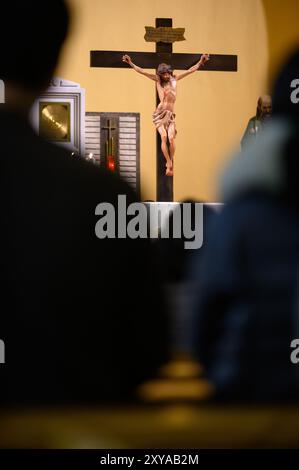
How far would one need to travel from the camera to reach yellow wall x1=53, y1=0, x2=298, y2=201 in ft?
5.28

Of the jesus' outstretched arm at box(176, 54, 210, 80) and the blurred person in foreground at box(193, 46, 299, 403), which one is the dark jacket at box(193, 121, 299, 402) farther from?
the jesus' outstretched arm at box(176, 54, 210, 80)

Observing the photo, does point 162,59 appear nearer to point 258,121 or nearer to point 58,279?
point 258,121

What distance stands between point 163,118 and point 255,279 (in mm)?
491

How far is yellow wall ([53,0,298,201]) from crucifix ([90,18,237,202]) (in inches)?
0.6

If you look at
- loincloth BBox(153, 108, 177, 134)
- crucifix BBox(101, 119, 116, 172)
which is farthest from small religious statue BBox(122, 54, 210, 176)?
crucifix BBox(101, 119, 116, 172)

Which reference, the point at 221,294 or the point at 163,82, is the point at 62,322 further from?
the point at 163,82

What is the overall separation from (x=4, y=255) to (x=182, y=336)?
0.51 metres

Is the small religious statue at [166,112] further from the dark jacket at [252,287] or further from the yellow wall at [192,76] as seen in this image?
the dark jacket at [252,287]

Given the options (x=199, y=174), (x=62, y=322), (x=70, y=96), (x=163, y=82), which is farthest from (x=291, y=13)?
(x=62, y=322)

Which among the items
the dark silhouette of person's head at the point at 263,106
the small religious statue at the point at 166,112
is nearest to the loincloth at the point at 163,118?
the small religious statue at the point at 166,112

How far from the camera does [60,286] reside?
161 centimetres

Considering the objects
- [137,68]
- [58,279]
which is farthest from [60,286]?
[137,68]

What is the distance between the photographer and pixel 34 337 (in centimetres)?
161

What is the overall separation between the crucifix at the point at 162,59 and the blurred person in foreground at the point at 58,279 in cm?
10
